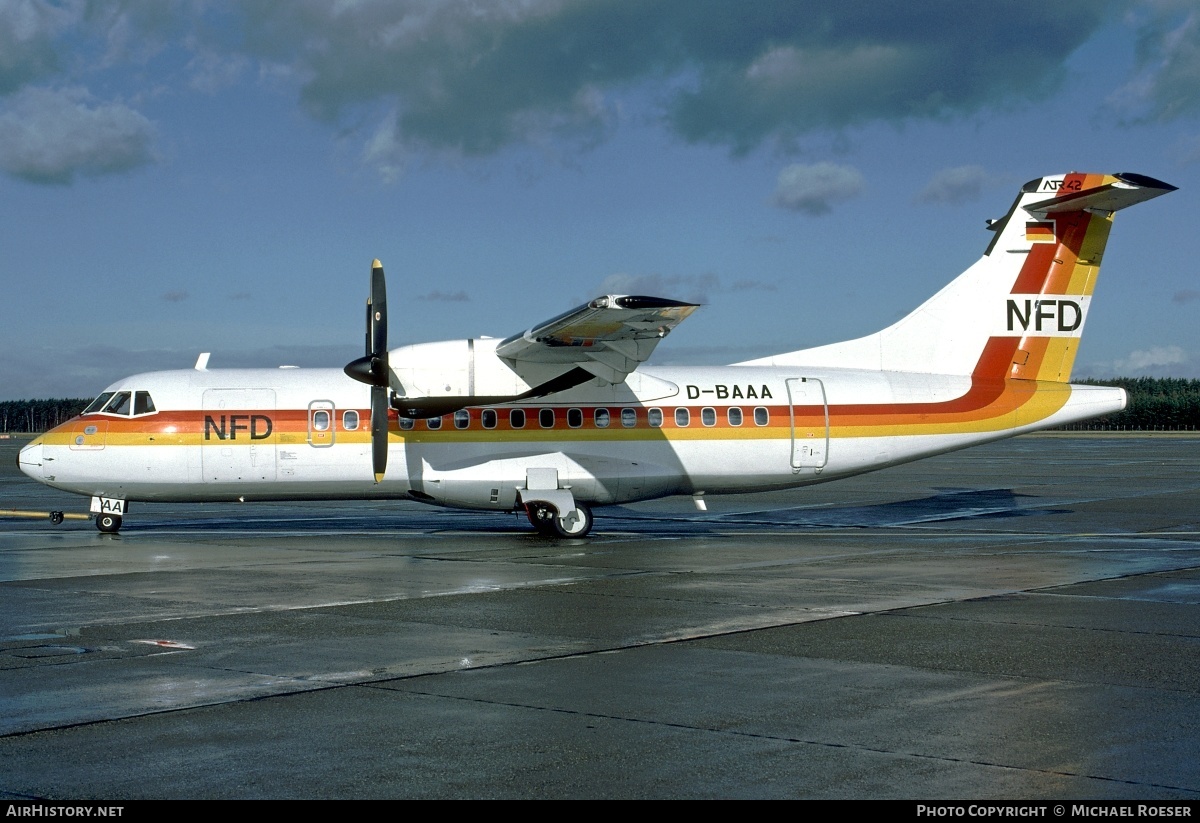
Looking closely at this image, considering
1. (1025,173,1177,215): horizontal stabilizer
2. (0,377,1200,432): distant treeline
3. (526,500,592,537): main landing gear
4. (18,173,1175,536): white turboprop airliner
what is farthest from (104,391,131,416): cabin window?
(0,377,1200,432): distant treeline

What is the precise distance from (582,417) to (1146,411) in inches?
3902

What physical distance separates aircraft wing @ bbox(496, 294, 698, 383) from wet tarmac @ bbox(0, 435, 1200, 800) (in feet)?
10.9

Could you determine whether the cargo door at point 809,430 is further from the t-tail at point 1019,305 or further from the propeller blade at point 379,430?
the propeller blade at point 379,430

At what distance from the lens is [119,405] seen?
21.8 m

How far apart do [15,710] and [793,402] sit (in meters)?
16.5

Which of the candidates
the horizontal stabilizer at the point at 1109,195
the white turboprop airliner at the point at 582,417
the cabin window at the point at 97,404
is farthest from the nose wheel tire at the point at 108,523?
the horizontal stabilizer at the point at 1109,195

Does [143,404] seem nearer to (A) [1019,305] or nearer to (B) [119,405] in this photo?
(B) [119,405]

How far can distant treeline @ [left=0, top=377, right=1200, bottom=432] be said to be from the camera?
342 ft

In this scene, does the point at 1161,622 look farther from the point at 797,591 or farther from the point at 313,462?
the point at 313,462

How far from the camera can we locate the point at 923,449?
2262cm

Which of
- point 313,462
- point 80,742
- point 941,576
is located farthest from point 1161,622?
point 313,462

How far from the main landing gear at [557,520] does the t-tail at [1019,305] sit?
22.3 feet

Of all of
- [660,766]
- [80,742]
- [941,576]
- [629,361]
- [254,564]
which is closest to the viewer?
[660,766]

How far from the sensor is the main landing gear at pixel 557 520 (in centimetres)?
2148
